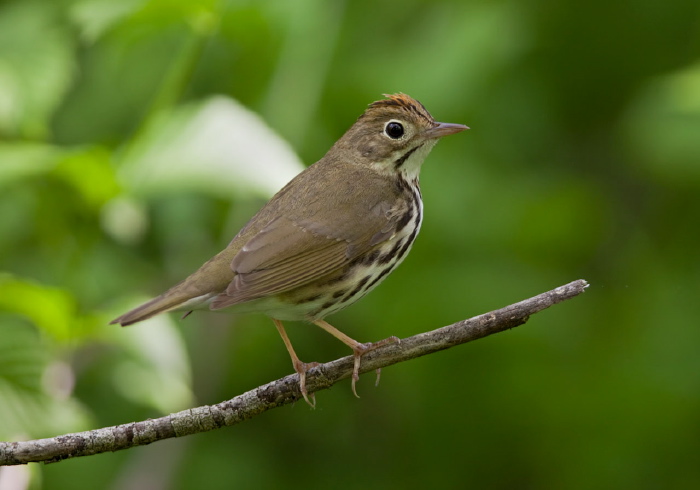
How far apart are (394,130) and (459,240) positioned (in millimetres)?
1158

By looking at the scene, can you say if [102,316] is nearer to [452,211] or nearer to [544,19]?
[452,211]

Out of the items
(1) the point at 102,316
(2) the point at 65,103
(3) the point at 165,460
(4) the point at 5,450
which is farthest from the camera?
(2) the point at 65,103

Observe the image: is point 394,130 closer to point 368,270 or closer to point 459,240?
point 368,270

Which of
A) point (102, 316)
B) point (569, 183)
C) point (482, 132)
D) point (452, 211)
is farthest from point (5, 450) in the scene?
point (569, 183)

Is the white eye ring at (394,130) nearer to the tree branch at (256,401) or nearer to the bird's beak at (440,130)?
the bird's beak at (440,130)

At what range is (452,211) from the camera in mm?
4617

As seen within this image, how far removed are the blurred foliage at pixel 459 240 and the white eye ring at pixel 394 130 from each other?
1.55 feet

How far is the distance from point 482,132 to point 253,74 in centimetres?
118

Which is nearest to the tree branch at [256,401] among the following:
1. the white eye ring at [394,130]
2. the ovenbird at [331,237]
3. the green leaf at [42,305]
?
the ovenbird at [331,237]

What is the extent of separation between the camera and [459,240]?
15.6ft

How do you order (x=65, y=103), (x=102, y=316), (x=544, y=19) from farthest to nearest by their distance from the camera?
(x=544, y=19) < (x=65, y=103) < (x=102, y=316)

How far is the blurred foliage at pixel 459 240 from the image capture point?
4.22 meters

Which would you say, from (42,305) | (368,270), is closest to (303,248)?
(368,270)

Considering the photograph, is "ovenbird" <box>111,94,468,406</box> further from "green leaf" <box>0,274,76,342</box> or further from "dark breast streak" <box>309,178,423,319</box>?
"green leaf" <box>0,274,76,342</box>
